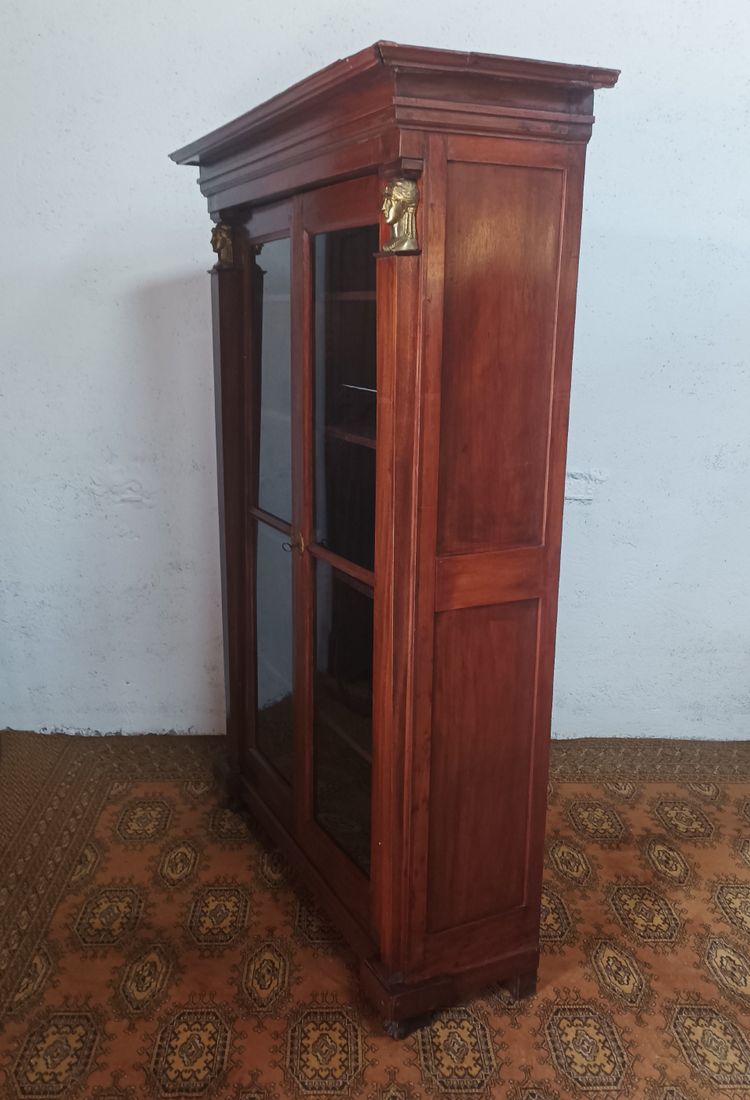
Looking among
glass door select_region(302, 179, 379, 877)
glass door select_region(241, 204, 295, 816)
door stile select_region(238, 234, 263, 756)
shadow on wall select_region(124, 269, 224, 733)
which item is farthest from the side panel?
shadow on wall select_region(124, 269, 224, 733)

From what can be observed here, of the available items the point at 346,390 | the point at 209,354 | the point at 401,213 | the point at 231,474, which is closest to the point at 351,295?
the point at 346,390

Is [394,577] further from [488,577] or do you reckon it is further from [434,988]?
[434,988]

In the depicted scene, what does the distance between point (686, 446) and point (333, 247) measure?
1523 mm

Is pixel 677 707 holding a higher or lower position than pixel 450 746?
lower

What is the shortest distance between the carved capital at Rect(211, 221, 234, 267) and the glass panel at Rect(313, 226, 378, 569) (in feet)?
1.64

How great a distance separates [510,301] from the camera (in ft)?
5.16

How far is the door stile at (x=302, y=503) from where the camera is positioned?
1.88 metres

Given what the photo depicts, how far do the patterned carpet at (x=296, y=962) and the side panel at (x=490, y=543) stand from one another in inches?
7.2

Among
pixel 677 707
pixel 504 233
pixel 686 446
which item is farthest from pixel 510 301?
pixel 677 707

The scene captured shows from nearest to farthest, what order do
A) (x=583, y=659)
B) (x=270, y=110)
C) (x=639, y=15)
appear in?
1. (x=270, y=110)
2. (x=639, y=15)
3. (x=583, y=659)

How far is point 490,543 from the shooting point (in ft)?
5.47

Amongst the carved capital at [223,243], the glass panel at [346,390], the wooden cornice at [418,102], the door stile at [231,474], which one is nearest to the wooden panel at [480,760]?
the glass panel at [346,390]

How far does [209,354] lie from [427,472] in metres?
1.41

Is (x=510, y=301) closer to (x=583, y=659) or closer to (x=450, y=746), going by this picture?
(x=450, y=746)
